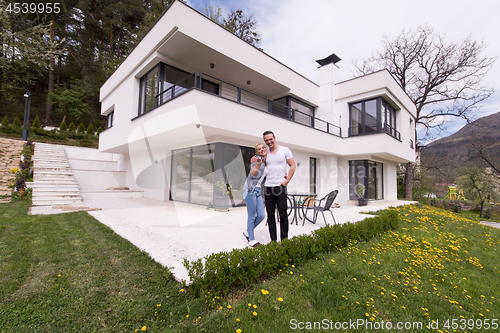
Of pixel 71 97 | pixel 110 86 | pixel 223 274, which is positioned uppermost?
pixel 71 97

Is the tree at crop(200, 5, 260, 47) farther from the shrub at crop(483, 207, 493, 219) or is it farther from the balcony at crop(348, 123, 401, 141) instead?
the shrub at crop(483, 207, 493, 219)

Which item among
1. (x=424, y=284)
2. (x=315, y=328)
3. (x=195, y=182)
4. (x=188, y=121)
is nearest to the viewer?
(x=315, y=328)

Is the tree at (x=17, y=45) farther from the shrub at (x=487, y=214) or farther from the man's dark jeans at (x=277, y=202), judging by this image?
the shrub at (x=487, y=214)

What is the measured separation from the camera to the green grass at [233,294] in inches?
70.3

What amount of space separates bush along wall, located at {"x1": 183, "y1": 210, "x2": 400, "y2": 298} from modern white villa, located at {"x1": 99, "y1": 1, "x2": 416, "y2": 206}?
14.1ft

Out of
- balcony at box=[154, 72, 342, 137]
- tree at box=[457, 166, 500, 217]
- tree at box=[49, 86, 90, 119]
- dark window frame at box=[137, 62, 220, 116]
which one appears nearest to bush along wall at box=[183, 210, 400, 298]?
balcony at box=[154, 72, 342, 137]

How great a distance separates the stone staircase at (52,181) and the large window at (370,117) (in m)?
12.6

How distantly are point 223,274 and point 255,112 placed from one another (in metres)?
6.09

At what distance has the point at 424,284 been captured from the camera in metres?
A: 2.75

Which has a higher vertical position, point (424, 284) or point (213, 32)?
point (213, 32)

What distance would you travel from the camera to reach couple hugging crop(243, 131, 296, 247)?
3145 millimetres

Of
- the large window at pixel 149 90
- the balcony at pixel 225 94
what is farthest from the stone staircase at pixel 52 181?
the balcony at pixel 225 94

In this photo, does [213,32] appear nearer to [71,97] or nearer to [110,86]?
[110,86]

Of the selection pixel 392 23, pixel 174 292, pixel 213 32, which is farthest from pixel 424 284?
pixel 392 23
